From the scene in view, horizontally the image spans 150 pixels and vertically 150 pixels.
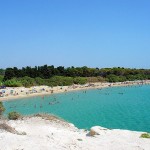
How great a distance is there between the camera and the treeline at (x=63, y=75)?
94300 mm

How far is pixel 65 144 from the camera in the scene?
1822 centimetres

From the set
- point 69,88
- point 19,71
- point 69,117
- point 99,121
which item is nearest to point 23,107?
point 69,117

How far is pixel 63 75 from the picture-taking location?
369 feet

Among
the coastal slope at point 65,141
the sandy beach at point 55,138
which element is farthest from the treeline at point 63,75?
the coastal slope at point 65,141

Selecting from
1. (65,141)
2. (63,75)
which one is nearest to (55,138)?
(65,141)

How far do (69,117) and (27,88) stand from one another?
40587mm

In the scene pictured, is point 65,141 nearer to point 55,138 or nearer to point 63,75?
point 55,138

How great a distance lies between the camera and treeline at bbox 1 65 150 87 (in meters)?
94.3

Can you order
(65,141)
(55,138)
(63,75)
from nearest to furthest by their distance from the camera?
(65,141) < (55,138) < (63,75)

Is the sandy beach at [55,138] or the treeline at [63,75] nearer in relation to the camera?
the sandy beach at [55,138]

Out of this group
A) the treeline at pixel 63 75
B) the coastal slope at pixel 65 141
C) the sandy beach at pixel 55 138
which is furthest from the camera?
the treeline at pixel 63 75

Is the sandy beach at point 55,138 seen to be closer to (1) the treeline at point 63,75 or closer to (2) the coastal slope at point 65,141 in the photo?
(2) the coastal slope at point 65,141

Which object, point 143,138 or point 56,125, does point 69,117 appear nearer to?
point 56,125

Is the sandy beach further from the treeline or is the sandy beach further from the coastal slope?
the treeline
